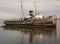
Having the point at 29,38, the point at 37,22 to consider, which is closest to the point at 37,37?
the point at 29,38

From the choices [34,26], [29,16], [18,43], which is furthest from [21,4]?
[18,43]

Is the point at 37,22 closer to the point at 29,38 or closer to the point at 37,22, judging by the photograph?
the point at 37,22

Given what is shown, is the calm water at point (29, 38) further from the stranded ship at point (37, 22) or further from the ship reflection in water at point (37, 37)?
the stranded ship at point (37, 22)

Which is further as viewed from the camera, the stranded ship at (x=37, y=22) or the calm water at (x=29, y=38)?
the stranded ship at (x=37, y=22)

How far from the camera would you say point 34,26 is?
4881 cm

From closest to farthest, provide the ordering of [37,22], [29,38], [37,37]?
[29,38] → [37,37] → [37,22]

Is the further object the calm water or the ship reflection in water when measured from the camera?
the ship reflection in water

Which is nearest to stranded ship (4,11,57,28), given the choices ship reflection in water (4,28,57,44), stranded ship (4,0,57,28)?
stranded ship (4,0,57,28)

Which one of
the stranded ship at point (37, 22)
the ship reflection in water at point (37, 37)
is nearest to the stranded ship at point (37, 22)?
the stranded ship at point (37, 22)

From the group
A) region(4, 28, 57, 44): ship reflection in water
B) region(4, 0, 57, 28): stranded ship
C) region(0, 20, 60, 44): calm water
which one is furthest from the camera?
region(4, 0, 57, 28): stranded ship

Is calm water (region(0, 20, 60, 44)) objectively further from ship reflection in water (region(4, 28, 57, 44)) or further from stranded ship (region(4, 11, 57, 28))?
stranded ship (region(4, 11, 57, 28))

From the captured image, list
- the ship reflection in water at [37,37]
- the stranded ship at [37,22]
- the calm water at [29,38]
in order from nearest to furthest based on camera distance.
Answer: the calm water at [29,38]
the ship reflection in water at [37,37]
the stranded ship at [37,22]

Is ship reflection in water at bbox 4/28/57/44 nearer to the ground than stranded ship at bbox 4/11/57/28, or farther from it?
nearer to the ground

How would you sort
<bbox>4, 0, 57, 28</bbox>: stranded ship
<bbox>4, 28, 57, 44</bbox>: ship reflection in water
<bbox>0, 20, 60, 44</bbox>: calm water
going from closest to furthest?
<bbox>0, 20, 60, 44</bbox>: calm water, <bbox>4, 28, 57, 44</bbox>: ship reflection in water, <bbox>4, 0, 57, 28</bbox>: stranded ship
